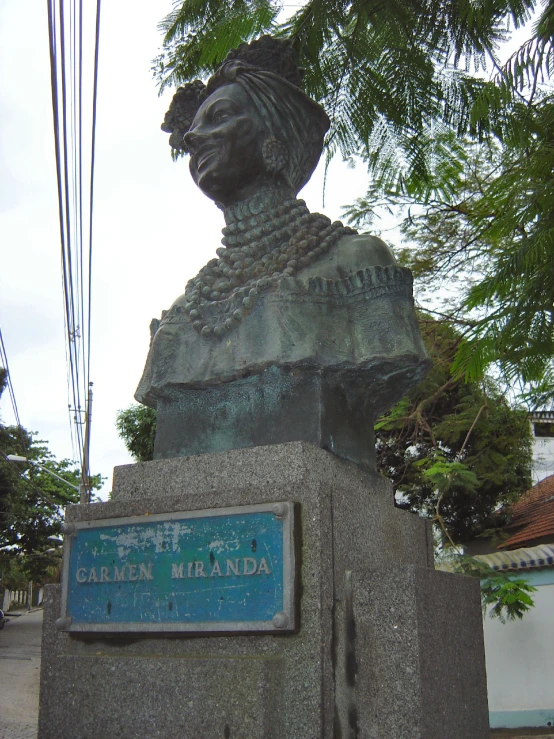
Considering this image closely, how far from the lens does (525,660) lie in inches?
434

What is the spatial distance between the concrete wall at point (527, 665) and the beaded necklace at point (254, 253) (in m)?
9.03

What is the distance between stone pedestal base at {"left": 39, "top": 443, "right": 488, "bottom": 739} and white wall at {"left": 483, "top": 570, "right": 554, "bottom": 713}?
8.95 m

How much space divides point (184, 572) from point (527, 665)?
9.84 metres

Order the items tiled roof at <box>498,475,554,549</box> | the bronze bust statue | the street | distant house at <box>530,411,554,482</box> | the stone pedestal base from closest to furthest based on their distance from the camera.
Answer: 1. the stone pedestal base
2. the bronze bust statue
3. the street
4. tiled roof at <box>498,475,554,549</box>
5. distant house at <box>530,411,554,482</box>

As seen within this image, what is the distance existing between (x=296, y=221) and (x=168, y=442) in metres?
1.15

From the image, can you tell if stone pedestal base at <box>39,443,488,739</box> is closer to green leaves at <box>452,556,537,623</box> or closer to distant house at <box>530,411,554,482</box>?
green leaves at <box>452,556,537,623</box>

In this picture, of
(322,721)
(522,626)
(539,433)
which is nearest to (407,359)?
(322,721)

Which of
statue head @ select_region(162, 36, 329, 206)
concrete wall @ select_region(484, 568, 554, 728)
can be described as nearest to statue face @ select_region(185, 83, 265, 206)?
statue head @ select_region(162, 36, 329, 206)

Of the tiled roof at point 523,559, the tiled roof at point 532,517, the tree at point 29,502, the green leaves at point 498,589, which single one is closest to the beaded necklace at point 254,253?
the green leaves at point 498,589

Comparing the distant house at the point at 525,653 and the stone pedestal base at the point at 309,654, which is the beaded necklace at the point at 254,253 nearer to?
the stone pedestal base at the point at 309,654

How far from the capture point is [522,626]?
36.6ft

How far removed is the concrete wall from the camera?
1073cm

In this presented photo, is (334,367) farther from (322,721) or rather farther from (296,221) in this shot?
(322,721)

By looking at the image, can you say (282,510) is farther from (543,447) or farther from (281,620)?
(543,447)
